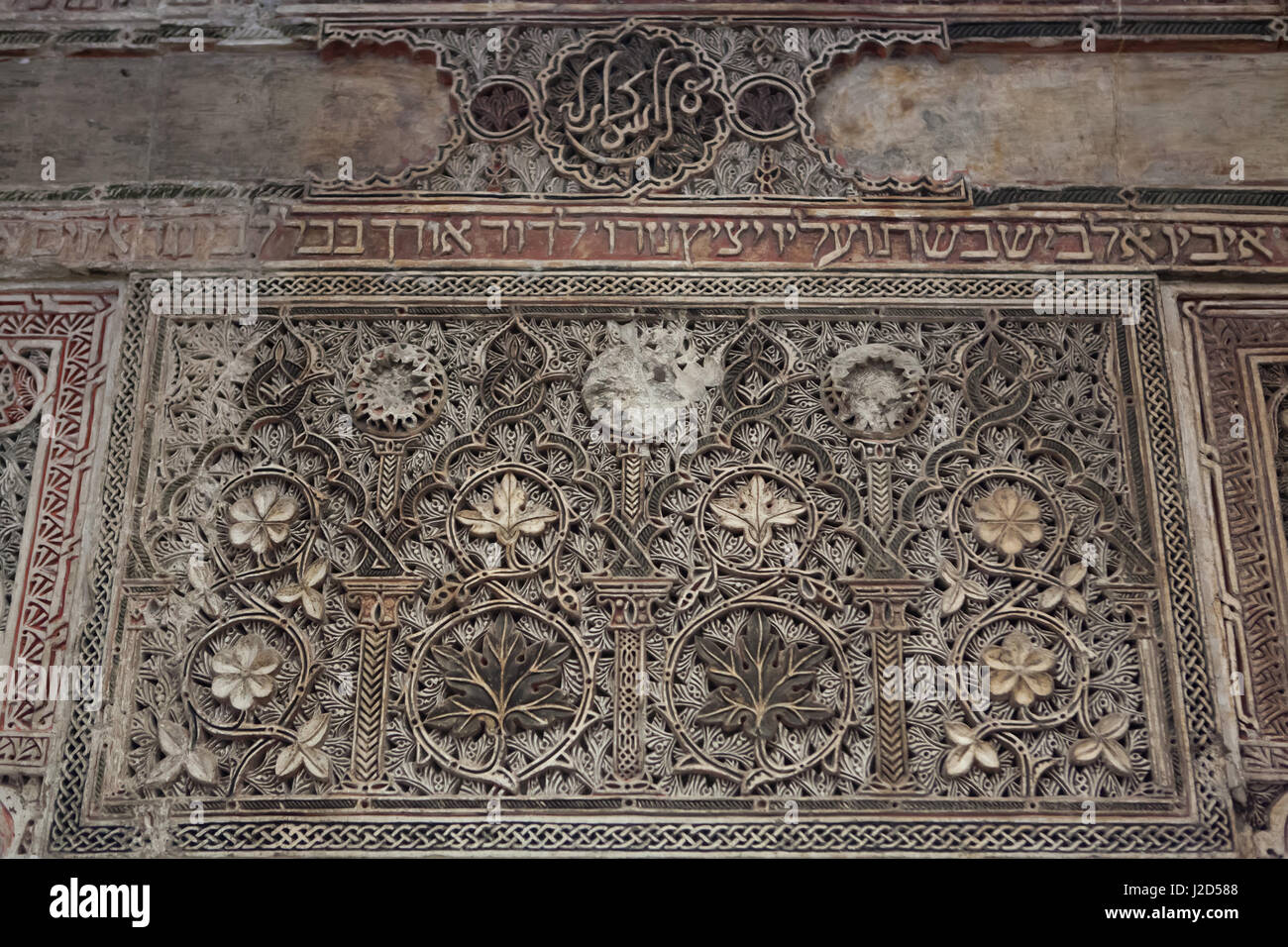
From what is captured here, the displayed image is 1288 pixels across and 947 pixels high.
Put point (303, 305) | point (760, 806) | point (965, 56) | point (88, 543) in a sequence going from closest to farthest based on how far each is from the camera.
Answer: point (760, 806)
point (88, 543)
point (303, 305)
point (965, 56)

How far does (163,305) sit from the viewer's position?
5.69 metres

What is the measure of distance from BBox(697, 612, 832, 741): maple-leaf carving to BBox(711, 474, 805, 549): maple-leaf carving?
31 centimetres

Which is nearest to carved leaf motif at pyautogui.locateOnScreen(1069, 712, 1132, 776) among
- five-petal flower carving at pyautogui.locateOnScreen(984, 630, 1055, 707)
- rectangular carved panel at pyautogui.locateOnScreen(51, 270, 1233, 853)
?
rectangular carved panel at pyautogui.locateOnScreen(51, 270, 1233, 853)

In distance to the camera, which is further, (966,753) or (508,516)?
(508,516)

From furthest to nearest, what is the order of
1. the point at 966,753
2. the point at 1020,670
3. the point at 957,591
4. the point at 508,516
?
the point at 508,516 < the point at 957,591 < the point at 1020,670 < the point at 966,753

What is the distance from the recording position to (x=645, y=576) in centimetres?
522

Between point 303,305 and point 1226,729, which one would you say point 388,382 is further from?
point 1226,729

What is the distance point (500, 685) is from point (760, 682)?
85 cm

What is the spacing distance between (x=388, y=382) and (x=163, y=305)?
2.96 feet

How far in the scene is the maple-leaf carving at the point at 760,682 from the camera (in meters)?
5.03

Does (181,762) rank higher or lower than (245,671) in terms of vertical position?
lower

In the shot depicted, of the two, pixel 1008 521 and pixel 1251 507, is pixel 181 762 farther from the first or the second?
pixel 1251 507

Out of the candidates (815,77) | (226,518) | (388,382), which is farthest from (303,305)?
(815,77)

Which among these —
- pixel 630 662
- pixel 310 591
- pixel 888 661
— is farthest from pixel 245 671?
Answer: pixel 888 661
